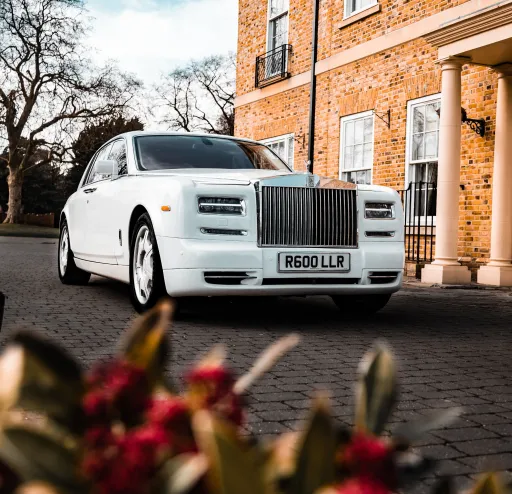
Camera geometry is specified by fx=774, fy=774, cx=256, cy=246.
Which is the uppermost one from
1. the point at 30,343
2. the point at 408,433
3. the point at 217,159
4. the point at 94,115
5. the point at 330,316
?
the point at 94,115

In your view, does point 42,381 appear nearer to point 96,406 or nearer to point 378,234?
point 96,406

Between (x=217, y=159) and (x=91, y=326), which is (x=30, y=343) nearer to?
(x=91, y=326)

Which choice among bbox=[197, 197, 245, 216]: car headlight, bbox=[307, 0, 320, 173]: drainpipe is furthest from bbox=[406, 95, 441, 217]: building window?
bbox=[197, 197, 245, 216]: car headlight

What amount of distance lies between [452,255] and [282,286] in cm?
623

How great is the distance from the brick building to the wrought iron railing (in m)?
0.03

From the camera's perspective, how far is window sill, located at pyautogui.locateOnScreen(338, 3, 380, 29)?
14.9m

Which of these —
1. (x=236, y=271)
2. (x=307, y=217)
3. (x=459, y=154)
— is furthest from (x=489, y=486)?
(x=459, y=154)

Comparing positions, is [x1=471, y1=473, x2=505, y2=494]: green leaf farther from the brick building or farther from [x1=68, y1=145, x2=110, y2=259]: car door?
the brick building

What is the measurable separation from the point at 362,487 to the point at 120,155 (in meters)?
8.05

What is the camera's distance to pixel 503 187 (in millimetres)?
11688

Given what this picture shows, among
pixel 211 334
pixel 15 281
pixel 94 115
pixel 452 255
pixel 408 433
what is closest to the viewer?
pixel 408 433

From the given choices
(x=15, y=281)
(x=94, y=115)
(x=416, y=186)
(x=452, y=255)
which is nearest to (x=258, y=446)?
(x=15, y=281)

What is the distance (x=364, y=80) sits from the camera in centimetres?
1536

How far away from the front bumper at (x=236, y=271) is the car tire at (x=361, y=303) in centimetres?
80
